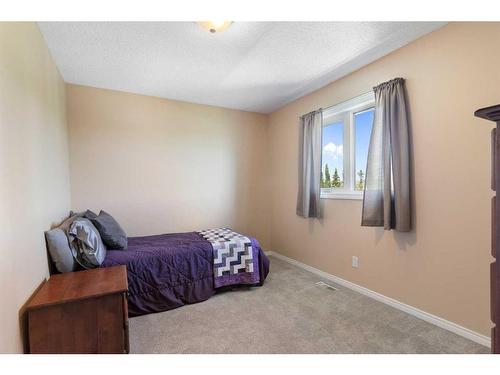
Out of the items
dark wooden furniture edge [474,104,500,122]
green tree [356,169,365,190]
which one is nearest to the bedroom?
green tree [356,169,365,190]

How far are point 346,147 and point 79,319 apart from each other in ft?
9.34

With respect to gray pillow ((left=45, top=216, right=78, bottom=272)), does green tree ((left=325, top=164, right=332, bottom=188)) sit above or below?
above

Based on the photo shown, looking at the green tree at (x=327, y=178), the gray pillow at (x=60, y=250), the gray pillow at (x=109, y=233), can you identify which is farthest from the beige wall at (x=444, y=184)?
the gray pillow at (x=60, y=250)

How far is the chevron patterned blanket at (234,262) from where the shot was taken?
2.63m

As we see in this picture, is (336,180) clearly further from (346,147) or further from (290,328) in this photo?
(290,328)

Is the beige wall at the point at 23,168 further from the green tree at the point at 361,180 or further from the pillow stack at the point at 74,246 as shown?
the green tree at the point at 361,180

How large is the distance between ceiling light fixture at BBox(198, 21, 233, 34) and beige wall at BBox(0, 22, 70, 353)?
1.11m

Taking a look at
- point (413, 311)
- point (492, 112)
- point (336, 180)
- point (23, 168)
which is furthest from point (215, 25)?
point (413, 311)

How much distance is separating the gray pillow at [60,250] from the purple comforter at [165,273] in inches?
10.6

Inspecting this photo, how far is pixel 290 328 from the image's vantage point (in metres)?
1.98

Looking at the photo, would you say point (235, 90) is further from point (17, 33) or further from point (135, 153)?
point (17, 33)

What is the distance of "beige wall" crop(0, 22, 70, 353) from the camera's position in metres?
1.17

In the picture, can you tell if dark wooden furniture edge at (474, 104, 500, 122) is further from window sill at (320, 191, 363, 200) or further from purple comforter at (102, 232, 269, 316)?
purple comforter at (102, 232, 269, 316)

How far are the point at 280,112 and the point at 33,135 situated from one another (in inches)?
121
